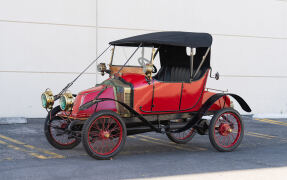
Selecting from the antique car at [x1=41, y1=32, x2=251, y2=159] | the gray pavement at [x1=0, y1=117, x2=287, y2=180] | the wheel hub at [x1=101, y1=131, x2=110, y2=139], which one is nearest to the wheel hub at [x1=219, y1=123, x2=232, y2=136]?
the antique car at [x1=41, y1=32, x2=251, y2=159]

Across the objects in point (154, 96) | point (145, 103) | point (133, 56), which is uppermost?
point (133, 56)

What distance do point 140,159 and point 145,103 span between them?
36.6 inches

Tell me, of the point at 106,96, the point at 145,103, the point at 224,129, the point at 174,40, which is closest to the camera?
the point at 106,96

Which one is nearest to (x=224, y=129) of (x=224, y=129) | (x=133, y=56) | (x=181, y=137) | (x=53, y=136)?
(x=224, y=129)

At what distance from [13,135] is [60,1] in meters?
4.60

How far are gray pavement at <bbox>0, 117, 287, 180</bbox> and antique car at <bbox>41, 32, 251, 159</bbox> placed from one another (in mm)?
299

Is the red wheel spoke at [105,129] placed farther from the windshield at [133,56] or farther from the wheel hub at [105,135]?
the windshield at [133,56]

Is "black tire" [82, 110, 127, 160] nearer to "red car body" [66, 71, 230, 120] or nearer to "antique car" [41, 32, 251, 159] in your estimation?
"antique car" [41, 32, 251, 159]

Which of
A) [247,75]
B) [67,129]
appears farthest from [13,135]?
[247,75]

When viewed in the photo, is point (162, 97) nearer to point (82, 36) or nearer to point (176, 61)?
point (176, 61)

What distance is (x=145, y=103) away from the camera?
719cm

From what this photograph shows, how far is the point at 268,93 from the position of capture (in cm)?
1454

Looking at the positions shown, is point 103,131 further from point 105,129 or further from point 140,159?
point 140,159

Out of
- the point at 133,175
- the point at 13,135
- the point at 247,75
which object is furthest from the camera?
the point at 247,75
